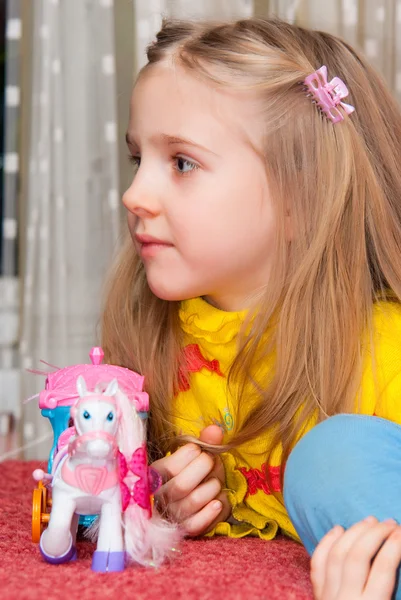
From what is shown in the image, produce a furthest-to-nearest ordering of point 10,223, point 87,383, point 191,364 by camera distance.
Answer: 1. point 10,223
2. point 191,364
3. point 87,383

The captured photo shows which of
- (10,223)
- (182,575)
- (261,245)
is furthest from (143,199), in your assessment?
(10,223)

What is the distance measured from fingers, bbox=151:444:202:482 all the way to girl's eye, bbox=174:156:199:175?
0.36 meters

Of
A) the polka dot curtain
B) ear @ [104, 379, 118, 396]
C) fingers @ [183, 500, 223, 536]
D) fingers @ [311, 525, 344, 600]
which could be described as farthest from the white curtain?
fingers @ [311, 525, 344, 600]

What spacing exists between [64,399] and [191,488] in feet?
0.65

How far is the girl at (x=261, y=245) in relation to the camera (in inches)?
43.2

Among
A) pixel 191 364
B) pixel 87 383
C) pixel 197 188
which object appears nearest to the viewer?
pixel 87 383

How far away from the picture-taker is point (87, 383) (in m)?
0.98

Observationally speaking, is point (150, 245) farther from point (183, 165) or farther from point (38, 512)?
point (38, 512)

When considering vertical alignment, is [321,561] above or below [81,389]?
below

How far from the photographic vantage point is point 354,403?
1072 millimetres

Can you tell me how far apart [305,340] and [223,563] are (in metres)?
0.32

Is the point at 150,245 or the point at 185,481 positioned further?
the point at 150,245

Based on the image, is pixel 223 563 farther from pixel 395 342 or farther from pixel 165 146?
pixel 165 146

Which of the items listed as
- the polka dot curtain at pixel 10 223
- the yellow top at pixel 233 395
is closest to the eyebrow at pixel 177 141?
the yellow top at pixel 233 395
